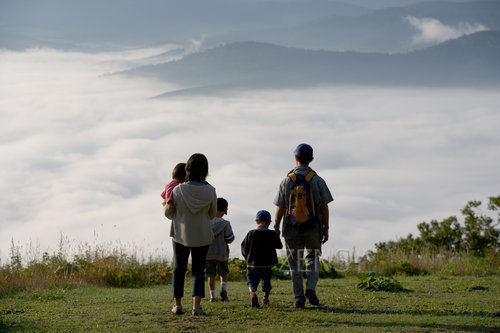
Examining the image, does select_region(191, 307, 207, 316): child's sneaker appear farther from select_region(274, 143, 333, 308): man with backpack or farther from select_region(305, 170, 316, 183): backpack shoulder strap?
select_region(305, 170, 316, 183): backpack shoulder strap

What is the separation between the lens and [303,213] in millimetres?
9984

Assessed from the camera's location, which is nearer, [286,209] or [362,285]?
[286,209]

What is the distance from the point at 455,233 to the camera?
1150 inches

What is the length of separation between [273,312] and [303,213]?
→ 163cm

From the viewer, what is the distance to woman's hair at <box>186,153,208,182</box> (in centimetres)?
947

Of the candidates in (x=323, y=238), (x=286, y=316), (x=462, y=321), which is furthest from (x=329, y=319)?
(x=462, y=321)

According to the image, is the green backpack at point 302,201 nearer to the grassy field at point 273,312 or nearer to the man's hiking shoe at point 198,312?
the grassy field at point 273,312

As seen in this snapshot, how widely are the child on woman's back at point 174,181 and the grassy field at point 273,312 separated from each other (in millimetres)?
1796

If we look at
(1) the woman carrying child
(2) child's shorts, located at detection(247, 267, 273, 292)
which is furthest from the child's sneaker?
(2) child's shorts, located at detection(247, 267, 273, 292)

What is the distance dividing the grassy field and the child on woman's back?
70.7 inches

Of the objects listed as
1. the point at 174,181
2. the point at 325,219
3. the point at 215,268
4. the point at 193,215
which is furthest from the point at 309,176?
the point at 215,268

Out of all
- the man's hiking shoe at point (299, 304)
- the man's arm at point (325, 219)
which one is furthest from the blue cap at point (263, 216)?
the man's hiking shoe at point (299, 304)

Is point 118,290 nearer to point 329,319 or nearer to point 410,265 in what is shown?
point 329,319

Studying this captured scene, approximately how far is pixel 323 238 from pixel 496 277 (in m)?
8.46
